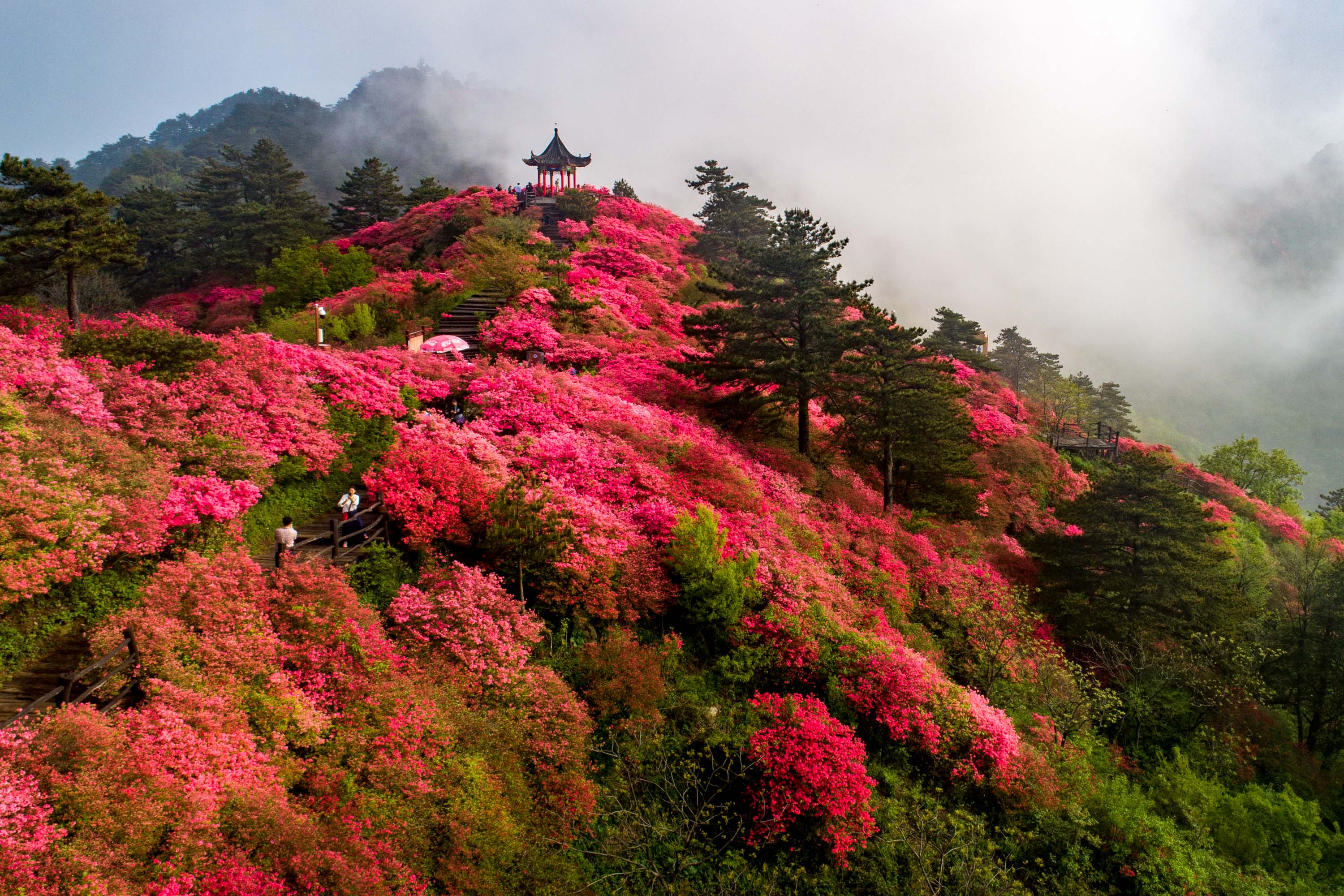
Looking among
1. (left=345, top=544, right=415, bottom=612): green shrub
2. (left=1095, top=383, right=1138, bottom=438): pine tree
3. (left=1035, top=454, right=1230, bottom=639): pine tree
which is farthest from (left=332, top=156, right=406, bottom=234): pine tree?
(left=1095, top=383, right=1138, bottom=438): pine tree

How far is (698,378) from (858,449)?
781cm

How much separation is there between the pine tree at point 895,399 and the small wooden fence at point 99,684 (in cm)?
1983

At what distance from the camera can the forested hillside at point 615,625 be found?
26.0 feet

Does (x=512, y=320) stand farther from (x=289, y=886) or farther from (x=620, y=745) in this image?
(x=289, y=886)

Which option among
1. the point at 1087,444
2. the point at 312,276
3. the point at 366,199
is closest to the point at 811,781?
the point at 312,276

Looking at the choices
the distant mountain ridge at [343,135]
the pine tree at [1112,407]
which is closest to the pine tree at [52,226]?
the pine tree at [1112,407]

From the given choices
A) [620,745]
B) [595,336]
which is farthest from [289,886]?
[595,336]

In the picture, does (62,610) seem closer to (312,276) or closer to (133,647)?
(133,647)

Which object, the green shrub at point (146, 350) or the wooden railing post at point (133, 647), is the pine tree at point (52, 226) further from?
the wooden railing post at point (133, 647)

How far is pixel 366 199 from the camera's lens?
50406 millimetres

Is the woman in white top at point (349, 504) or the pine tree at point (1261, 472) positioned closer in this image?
the woman in white top at point (349, 504)

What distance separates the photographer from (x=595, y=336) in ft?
85.4

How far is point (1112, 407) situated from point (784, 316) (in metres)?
63.1

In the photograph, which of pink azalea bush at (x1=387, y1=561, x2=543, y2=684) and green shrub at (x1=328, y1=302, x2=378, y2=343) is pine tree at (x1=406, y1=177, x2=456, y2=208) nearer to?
green shrub at (x1=328, y1=302, x2=378, y2=343)
